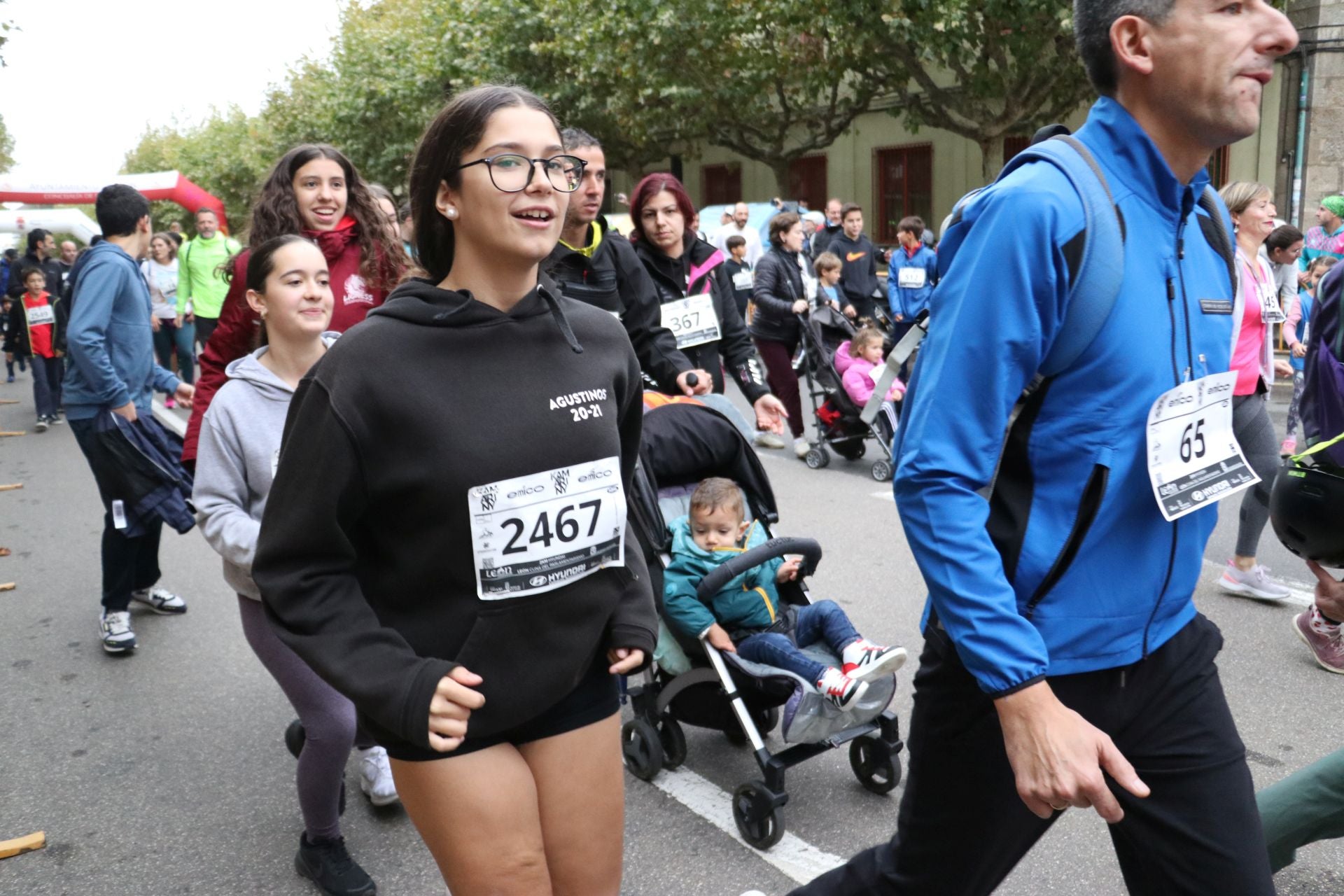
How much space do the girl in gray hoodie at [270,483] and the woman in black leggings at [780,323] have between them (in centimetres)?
675

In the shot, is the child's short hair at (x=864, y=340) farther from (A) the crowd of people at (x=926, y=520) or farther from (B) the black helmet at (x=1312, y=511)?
(A) the crowd of people at (x=926, y=520)

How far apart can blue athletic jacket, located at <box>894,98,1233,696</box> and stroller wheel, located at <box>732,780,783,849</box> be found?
177 cm

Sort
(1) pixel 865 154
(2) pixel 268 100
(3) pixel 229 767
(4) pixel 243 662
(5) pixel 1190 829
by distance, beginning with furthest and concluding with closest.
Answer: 1. (2) pixel 268 100
2. (1) pixel 865 154
3. (4) pixel 243 662
4. (3) pixel 229 767
5. (5) pixel 1190 829

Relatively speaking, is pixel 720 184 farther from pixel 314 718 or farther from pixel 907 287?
pixel 314 718

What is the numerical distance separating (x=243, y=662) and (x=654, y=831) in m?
2.58

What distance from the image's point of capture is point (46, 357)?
13664 mm

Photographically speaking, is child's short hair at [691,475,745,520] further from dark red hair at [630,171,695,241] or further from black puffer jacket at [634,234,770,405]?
dark red hair at [630,171,695,241]

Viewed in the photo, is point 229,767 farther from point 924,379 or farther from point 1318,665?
point 1318,665

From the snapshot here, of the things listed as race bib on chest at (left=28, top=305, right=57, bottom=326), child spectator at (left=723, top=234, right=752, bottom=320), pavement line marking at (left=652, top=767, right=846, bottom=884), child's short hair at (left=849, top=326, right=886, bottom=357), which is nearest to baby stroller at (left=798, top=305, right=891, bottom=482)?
child's short hair at (left=849, top=326, right=886, bottom=357)

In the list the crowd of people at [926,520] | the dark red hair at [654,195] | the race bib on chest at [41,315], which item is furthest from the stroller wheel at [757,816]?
the race bib on chest at [41,315]

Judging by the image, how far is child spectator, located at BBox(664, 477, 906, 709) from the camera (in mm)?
3643

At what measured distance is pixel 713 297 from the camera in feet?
18.7

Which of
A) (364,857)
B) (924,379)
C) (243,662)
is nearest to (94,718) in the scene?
(243,662)

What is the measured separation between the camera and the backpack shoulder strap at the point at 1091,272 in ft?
5.84
